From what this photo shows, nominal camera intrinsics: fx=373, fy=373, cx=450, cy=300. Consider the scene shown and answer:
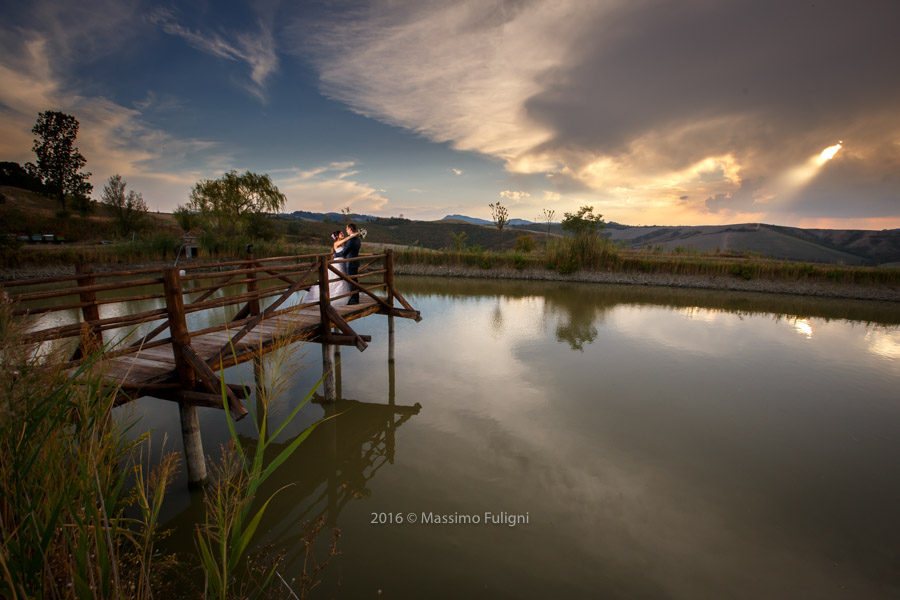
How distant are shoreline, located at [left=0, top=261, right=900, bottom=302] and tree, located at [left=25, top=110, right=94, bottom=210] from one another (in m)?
33.0

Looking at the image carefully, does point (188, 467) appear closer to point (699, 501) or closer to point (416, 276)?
point (699, 501)

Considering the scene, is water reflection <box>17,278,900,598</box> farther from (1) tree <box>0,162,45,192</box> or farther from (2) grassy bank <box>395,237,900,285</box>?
(1) tree <box>0,162,45,192</box>

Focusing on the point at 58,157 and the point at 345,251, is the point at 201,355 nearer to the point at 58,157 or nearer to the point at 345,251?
the point at 345,251

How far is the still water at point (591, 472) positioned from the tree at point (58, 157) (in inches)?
2035

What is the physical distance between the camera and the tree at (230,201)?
28.1m

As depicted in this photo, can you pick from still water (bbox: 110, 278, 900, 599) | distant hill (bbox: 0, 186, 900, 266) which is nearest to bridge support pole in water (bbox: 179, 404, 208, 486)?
still water (bbox: 110, 278, 900, 599)

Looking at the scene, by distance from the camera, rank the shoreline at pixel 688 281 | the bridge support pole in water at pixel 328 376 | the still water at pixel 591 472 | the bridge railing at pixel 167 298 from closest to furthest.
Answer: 1. the bridge railing at pixel 167 298
2. the still water at pixel 591 472
3. the bridge support pole in water at pixel 328 376
4. the shoreline at pixel 688 281

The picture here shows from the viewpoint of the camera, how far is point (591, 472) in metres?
4.55

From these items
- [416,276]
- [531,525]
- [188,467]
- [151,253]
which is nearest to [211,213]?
[151,253]

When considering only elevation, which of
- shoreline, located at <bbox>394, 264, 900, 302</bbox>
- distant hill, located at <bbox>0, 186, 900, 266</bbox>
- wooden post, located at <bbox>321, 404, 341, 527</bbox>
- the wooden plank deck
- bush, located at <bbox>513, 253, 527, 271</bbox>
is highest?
distant hill, located at <bbox>0, 186, 900, 266</bbox>

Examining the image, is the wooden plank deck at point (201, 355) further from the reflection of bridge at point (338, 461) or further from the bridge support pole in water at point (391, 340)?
the bridge support pole in water at point (391, 340)

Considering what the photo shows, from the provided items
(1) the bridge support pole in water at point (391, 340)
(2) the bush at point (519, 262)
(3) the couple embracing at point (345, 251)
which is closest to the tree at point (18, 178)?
(2) the bush at point (519, 262)

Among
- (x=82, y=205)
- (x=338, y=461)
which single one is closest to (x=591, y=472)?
(x=338, y=461)

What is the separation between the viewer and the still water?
3.23 metres
